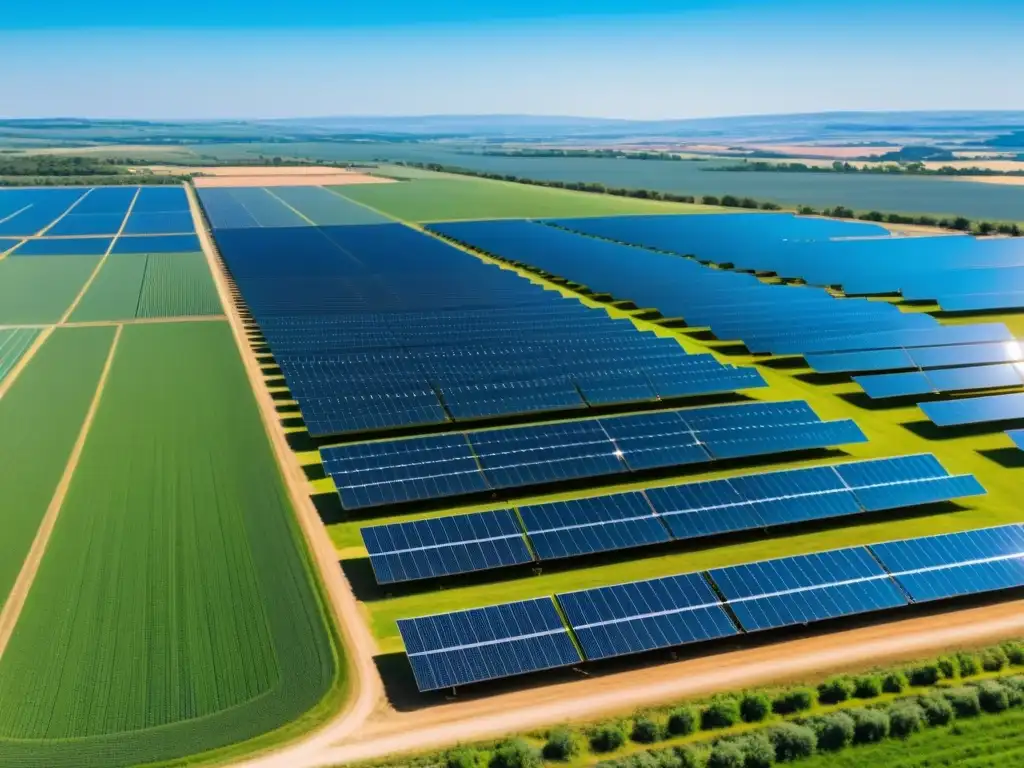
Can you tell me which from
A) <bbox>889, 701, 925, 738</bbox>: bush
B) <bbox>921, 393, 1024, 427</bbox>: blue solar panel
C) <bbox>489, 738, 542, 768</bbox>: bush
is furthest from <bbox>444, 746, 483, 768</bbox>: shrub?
<bbox>921, 393, 1024, 427</bbox>: blue solar panel

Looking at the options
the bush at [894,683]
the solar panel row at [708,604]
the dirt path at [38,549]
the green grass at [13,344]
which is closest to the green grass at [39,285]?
the green grass at [13,344]

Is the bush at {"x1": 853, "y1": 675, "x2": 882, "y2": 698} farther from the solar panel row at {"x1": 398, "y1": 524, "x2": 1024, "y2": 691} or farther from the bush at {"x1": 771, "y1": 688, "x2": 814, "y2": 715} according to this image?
the solar panel row at {"x1": 398, "y1": 524, "x2": 1024, "y2": 691}

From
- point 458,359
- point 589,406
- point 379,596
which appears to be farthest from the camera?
point 458,359

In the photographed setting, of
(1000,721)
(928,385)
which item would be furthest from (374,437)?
(928,385)

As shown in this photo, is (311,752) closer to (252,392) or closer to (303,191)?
(252,392)

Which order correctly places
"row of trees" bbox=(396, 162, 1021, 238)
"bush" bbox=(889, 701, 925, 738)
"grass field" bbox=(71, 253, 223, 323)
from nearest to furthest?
"bush" bbox=(889, 701, 925, 738), "grass field" bbox=(71, 253, 223, 323), "row of trees" bbox=(396, 162, 1021, 238)

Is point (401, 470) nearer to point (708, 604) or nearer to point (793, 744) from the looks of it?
point (708, 604)

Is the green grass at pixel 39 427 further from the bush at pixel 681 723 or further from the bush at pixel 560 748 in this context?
the bush at pixel 681 723
